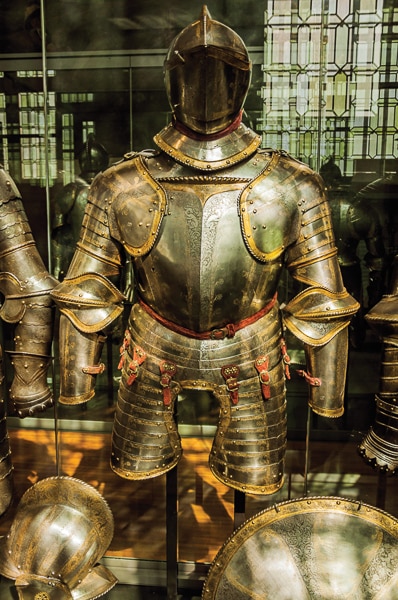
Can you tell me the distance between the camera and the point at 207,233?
2176 millimetres

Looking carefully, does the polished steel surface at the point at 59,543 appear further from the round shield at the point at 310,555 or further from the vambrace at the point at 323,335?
the vambrace at the point at 323,335

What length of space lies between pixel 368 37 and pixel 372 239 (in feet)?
3.17

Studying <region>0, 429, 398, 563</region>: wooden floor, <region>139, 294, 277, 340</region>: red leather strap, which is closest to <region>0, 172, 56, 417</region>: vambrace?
<region>139, 294, 277, 340</region>: red leather strap

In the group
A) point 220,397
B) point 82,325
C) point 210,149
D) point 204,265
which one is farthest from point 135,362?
point 210,149

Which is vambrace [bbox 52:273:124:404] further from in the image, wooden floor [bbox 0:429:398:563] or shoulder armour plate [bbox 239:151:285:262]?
wooden floor [bbox 0:429:398:563]

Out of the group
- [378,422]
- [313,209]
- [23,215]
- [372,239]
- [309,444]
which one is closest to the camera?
[313,209]

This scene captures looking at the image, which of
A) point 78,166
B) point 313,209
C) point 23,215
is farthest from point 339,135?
point 23,215

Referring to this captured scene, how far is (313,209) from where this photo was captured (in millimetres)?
2223

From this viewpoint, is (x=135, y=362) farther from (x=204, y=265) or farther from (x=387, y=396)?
(x=387, y=396)

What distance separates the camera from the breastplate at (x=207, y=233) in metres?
2.18

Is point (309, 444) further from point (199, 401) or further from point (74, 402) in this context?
point (74, 402)

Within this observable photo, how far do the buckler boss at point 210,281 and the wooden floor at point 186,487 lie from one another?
38.4 inches

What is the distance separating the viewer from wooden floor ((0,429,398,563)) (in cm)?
318

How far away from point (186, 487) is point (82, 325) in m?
1.57
